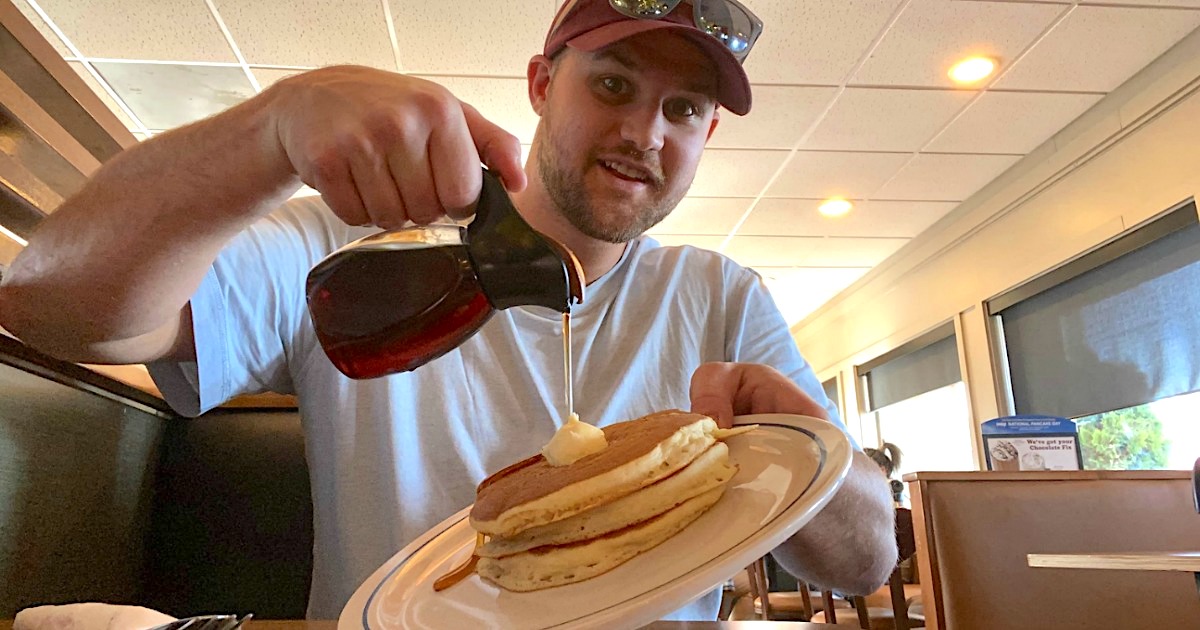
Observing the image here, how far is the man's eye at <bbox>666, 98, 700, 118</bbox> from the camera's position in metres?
1.23

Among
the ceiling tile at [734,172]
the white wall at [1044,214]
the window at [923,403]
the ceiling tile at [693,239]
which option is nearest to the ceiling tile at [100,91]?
the ceiling tile at [734,172]

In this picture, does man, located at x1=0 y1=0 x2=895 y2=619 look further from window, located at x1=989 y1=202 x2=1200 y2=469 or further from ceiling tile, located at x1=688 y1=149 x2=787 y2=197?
window, located at x1=989 y1=202 x2=1200 y2=469

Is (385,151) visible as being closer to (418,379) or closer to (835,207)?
(418,379)

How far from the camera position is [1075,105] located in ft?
12.0

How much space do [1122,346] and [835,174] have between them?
1603 mm

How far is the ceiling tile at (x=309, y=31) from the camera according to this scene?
2920mm

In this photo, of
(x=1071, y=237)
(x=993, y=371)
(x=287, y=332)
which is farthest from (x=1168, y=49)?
(x=287, y=332)

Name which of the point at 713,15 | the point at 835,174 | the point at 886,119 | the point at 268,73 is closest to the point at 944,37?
the point at 886,119

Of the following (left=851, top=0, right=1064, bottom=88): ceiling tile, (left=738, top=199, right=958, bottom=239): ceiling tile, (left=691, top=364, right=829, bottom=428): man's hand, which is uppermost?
(left=851, top=0, right=1064, bottom=88): ceiling tile

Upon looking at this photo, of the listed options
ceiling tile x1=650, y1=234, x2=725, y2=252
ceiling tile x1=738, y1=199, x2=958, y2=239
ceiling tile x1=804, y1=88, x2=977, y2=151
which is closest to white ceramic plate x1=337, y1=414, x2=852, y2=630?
ceiling tile x1=804, y1=88, x2=977, y2=151

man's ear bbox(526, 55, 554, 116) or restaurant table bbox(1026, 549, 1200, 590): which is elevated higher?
man's ear bbox(526, 55, 554, 116)

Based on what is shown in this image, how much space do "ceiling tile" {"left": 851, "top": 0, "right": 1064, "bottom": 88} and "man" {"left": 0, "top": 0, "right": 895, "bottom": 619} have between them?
6.74ft

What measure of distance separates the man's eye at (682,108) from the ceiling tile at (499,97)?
2.09 m

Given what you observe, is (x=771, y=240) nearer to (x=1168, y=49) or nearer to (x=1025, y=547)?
(x=1168, y=49)
